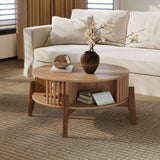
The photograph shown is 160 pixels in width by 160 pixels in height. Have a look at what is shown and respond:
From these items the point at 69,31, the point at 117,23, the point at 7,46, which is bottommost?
the point at 7,46

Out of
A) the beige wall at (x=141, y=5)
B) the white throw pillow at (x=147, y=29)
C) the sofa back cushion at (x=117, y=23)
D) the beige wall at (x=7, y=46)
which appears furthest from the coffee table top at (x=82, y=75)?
the beige wall at (x=7, y=46)

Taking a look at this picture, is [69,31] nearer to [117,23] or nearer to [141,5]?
[117,23]

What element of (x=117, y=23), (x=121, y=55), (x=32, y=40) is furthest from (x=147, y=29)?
(x=32, y=40)

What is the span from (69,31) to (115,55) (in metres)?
0.90

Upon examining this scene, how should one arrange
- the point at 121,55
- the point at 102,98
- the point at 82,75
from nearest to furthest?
1. the point at 102,98
2. the point at 82,75
3. the point at 121,55

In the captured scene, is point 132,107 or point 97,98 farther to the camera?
point 132,107

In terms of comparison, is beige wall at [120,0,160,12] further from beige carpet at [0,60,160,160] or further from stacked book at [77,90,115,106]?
stacked book at [77,90,115,106]

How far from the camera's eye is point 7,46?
5.68 metres

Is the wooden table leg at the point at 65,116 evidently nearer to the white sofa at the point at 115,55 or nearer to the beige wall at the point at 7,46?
the white sofa at the point at 115,55

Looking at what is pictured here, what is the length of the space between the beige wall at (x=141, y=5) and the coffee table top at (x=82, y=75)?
7.22 ft

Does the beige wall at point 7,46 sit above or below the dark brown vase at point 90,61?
below

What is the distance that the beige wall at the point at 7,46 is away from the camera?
18.3ft

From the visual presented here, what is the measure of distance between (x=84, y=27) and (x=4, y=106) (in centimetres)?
165

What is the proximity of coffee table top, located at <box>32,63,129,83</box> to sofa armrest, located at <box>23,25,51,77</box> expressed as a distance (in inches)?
52.7
